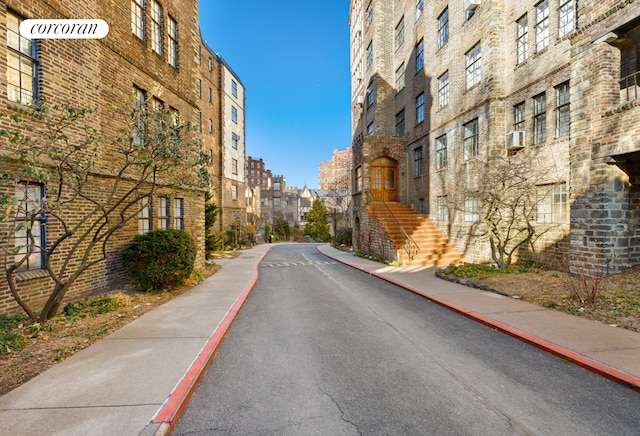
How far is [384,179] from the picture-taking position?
21.3m

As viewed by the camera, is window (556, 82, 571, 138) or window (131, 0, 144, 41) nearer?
window (131, 0, 144, 41)

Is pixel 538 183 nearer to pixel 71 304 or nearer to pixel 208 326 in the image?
pixel 208 326

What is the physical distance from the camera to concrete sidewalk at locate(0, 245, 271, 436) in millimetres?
3117

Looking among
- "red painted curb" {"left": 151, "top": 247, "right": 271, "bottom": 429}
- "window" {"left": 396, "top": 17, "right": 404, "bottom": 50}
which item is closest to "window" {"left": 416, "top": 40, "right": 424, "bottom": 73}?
"window" {"left": 396, "top": 17, "right": 404, "bottom": 50}

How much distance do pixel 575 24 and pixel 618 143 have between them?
4784 millimetres

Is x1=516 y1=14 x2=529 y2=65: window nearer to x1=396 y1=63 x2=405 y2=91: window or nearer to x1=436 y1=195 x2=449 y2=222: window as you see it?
x1=436 y1=195 x2=449 y2=222: window

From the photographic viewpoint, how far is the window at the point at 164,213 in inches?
447

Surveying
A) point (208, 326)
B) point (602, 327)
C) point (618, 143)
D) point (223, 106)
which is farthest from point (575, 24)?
point (223, 106)

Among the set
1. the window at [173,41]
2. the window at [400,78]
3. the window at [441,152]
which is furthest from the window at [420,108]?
the window at [173,41]

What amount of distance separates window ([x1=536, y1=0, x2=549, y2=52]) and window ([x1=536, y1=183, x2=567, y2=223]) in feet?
18.0

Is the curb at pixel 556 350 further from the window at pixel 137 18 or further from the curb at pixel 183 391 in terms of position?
the window at pixel 137 18

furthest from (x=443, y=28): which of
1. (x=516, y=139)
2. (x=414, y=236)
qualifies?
(x=414, y=236)

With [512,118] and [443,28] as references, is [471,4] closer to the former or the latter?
[443,28]

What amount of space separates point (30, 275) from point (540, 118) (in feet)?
54.5
